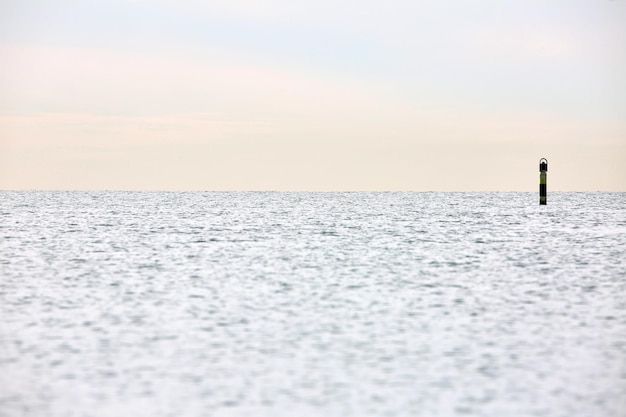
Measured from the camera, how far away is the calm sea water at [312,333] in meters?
15.0

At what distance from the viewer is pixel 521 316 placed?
23.7 meters

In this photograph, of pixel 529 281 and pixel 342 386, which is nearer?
pixel 342 386

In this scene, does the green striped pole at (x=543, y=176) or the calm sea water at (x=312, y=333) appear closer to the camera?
the calm sea water at (x=312, y=333)

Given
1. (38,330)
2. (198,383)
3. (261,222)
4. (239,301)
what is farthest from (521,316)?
(261,222)

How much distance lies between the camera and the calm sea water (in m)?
15.0

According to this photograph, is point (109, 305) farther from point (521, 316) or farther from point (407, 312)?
point (521, 316)

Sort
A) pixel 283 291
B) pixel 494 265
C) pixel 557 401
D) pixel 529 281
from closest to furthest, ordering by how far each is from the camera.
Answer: pixel 557 401 < pixel 283 291 < pixel 529 281 < pixel 494 265

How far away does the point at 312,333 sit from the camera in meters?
20.8

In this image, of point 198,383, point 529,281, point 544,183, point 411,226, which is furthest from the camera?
point 544,183

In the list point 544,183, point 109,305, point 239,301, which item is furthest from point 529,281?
point 544,183

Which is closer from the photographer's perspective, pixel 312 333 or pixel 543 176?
pixel 312 333

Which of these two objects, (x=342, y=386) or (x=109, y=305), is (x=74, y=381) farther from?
(x=109, y=305)

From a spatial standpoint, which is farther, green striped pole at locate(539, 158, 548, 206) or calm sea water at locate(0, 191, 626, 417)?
green striped pole at locate(539, 158, 548, 206)

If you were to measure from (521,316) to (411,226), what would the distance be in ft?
153
